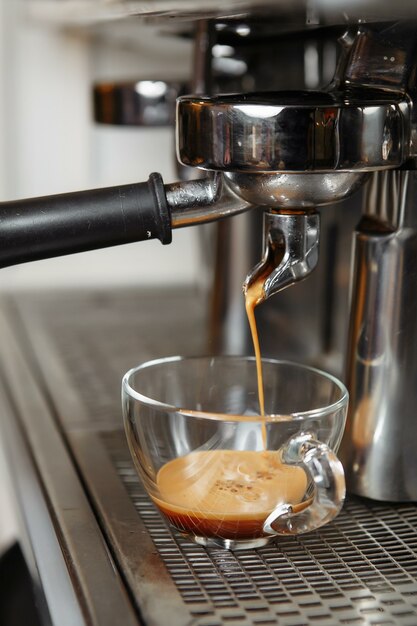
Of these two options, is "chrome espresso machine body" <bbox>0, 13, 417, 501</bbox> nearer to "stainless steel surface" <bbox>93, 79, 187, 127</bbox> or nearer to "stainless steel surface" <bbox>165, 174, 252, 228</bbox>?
"stainless steel surface" <bbox>165, 174, 252, 228</bbox>

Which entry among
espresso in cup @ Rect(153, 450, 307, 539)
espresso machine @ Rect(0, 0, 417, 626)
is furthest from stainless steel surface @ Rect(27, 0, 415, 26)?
espresso in cup @ Rect(153, 450, 307, 539)

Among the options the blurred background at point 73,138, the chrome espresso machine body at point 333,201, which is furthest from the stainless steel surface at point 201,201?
the blurred background at point 73,138

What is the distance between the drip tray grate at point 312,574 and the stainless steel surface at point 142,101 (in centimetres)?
43

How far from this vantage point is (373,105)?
42 centimetres

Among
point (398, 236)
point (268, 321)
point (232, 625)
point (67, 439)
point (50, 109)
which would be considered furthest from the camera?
point (50, 109)

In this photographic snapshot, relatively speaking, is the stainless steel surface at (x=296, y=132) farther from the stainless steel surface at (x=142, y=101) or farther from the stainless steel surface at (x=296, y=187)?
the stainless steel surface at (x=142, y=101)

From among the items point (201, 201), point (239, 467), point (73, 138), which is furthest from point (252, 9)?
point (73, 138)

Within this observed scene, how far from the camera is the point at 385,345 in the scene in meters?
0.51

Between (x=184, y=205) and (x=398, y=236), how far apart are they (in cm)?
12

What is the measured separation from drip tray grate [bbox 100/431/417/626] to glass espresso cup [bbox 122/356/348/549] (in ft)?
0.05

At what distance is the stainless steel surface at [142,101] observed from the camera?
0.84 metres

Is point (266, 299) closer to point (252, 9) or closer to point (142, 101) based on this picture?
point (252, 9)

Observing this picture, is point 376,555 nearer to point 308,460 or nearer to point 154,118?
point 308,460

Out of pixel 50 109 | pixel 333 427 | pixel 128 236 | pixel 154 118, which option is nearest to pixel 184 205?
pixel 128 236
